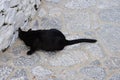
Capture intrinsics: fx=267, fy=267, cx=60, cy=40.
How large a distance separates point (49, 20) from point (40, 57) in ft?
2.11

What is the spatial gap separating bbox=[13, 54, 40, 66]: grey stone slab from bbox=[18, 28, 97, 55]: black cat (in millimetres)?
60

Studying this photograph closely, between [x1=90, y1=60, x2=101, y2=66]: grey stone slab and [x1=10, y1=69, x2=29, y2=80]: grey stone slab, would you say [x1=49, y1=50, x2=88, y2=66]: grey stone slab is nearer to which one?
[x1=90, y1=60, x2=101, y2=66]: grey stone slab

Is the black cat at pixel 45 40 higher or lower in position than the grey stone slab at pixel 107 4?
lower

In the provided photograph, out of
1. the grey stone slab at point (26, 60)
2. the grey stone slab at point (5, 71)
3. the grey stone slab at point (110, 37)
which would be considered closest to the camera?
the grey stone slab at point (5, 71)

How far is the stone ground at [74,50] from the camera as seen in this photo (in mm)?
2584

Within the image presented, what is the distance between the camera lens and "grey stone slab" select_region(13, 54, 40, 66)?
2.66m

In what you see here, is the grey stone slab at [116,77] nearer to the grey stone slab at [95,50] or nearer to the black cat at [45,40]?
the grey stone slab at [95,50]

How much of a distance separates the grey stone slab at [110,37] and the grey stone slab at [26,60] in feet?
2.59

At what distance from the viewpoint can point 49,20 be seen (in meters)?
3.23

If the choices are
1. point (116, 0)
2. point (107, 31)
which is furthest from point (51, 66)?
point (116, 0)

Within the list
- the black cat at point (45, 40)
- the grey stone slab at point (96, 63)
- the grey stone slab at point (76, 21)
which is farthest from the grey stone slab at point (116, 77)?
the grey stone slab at point (76, 21)

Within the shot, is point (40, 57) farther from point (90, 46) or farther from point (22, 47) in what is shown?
point (90, 46)

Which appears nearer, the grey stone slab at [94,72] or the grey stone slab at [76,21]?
the grey stone slab at [94,72]

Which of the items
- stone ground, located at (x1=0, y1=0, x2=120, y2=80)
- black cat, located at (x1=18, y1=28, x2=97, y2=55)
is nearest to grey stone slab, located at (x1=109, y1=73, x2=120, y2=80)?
stone ground, located at (x1=0, y1=0, x2=120, y2=80)
